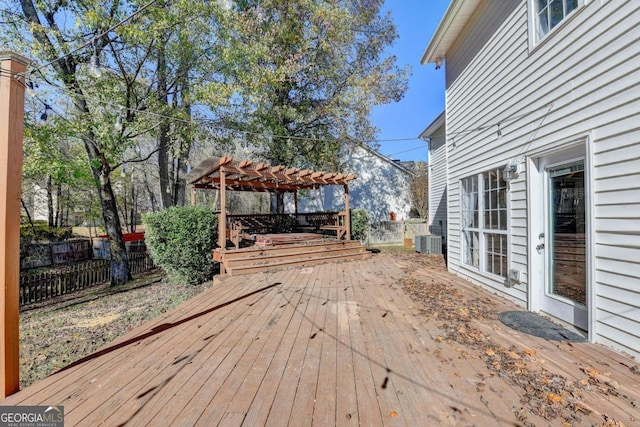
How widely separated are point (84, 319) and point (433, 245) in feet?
30.5

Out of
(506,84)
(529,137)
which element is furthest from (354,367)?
(506,84)

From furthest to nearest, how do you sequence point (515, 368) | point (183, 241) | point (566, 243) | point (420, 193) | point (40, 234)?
point (420, 193) < point (40, 234) < point (183, 241) < point (566, 243) < point (515, 368)

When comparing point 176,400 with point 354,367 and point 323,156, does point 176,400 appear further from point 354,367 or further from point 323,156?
point 323,156

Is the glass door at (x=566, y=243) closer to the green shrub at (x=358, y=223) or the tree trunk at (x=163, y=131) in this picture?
the green shrub at (x=358, y=223)

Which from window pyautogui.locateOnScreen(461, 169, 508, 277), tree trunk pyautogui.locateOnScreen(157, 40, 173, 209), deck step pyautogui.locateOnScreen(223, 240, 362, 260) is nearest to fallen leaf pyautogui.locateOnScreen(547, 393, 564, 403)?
window pyautogui.locateOnScreen(461, 169, 508, 277)

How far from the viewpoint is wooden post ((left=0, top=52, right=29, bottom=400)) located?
213 centimetres

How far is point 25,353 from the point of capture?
425 cm

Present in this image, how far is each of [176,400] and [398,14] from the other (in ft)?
47.0

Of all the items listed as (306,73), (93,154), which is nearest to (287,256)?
(93,154)

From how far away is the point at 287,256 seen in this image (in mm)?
7449

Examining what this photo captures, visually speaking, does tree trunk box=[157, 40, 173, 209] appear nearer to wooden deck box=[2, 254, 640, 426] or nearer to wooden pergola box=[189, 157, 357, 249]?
wooden pergola box=[189, 157, 357, 249]

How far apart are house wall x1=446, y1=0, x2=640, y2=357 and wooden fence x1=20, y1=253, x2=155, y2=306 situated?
33.4ft

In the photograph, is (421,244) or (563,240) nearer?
(563,240)

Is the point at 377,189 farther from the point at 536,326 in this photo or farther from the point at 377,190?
the point at 536,326
